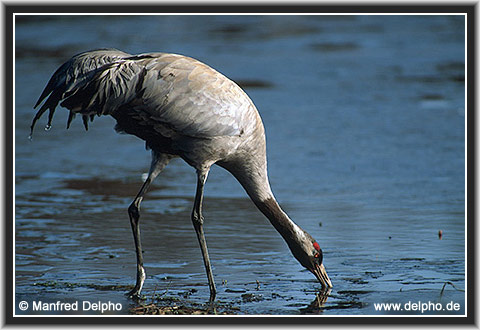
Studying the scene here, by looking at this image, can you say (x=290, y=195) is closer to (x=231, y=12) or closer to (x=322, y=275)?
(x=322, y=275)

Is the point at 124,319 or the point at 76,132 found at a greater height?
the point at 124,319

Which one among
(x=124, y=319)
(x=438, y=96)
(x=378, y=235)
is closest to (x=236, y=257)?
(x=378, y=235)

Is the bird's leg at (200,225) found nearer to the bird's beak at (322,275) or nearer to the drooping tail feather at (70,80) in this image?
the bird's beak at (322,275)

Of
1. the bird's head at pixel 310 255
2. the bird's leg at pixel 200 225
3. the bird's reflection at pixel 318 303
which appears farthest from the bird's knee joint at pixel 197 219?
the bird's reflection at pixel 318 303

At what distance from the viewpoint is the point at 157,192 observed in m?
9.81

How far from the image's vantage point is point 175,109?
22.1 feet

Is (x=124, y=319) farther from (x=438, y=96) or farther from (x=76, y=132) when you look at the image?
(x=438, y=96)

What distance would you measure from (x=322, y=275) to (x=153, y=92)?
6.06 feet

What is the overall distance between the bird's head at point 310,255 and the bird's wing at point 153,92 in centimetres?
97

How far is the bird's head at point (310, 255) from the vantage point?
682cm

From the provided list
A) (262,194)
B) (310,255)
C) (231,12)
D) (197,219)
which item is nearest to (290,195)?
(262,194)

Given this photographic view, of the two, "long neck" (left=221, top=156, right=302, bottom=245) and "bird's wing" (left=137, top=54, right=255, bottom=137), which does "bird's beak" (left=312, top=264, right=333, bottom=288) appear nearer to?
"long neck" (left=221, top=156, right=302, bottom=245)

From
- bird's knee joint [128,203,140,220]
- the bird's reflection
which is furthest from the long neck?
bird's knee joint [128,203,140,220]

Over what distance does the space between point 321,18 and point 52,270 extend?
18.1 metres
